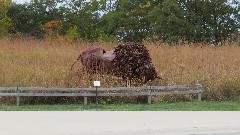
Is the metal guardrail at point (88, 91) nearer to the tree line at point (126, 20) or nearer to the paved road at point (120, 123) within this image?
the paved road at point (120, 123)

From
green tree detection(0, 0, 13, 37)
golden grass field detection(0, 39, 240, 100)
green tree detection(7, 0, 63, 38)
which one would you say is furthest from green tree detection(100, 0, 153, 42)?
golden grass field detection(0, 39, 240, 100)

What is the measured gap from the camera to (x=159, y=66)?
2014 cm

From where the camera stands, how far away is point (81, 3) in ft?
157

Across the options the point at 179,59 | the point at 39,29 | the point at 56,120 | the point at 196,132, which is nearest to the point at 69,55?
the point at 179,59

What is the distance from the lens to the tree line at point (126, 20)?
37531 millimetres

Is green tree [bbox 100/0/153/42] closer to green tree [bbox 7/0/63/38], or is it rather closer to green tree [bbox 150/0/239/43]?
green tree [bbox 150/0/239/43]

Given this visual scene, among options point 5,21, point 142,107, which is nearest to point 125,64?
point 142,107

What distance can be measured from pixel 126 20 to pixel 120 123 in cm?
3135

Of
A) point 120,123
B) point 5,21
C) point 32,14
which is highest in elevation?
point 32,14

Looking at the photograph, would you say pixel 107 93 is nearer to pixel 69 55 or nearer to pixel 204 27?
pixel 69 55

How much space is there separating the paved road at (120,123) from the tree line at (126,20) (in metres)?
21.6

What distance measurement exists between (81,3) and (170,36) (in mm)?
14384

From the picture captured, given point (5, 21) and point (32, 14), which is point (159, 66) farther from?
point (32, 14)

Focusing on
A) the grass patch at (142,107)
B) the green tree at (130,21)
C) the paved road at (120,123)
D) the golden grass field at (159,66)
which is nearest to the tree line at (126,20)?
the green tree at (130,21)
